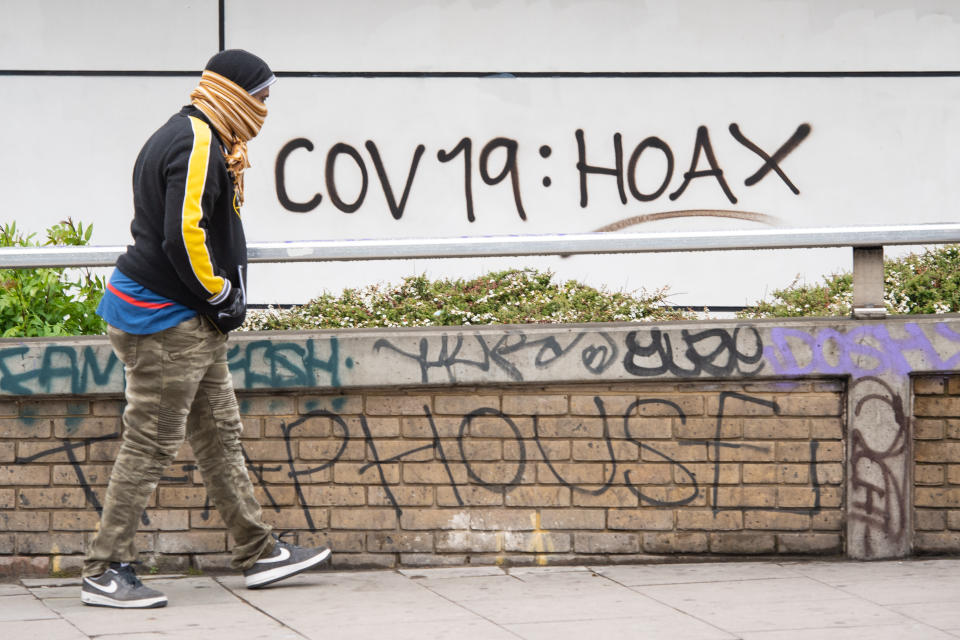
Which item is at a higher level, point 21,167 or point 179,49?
point 179,49

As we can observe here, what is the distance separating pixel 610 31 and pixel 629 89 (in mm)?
419

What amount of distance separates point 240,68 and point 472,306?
1983 millimetres

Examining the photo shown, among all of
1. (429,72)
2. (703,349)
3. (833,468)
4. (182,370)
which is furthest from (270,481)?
(429,72)

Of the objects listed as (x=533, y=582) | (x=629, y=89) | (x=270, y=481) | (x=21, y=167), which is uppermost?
(x=629, y=89)

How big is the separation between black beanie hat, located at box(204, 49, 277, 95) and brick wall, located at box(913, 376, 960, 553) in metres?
2.73

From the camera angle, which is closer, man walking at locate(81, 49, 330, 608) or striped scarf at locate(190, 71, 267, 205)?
man walking at locate(81, 49, 330, 608)

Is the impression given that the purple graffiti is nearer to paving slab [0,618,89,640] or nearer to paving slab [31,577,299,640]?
paving slab [31,577,299,640]

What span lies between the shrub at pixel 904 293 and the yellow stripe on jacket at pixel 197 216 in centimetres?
275

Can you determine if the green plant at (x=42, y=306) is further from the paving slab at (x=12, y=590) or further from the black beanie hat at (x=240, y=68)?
the black beanie hat at (x=240, y=68)

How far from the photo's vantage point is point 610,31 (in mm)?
7738

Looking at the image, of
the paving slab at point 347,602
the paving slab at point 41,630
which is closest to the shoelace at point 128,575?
the paving slab at point 41,630

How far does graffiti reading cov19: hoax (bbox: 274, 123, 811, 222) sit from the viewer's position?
25.2ft

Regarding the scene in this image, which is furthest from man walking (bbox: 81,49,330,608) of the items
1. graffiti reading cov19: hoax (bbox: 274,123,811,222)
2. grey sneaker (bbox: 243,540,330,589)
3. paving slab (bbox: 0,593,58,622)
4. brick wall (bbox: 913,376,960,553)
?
graffiti reading cov19: hoax (bbox: 274,123,811,222)

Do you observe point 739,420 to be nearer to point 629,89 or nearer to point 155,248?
point 155,248
